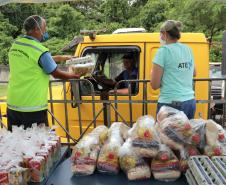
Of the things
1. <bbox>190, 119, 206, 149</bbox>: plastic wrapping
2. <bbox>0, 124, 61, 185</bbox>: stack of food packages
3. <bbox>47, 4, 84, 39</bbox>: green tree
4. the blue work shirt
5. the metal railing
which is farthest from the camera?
<bbox>47, 4, 84, 39</bbox>: green tree

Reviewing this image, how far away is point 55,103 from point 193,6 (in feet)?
41.5

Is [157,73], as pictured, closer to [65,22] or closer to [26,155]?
[26,155]

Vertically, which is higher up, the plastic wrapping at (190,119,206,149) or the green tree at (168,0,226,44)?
the green tree at (168,0,226,44)

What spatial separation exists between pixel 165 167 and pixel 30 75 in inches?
68.6

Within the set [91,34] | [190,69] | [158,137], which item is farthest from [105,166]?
[91,34]

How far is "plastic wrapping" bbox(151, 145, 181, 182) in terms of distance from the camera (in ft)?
7.19

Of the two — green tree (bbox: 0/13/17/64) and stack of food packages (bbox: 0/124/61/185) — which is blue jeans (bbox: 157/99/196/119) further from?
green tree (bbox: 0/13/17/64)

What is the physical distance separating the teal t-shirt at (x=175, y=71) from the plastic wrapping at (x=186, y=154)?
1.15 metres

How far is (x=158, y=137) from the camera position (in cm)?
227

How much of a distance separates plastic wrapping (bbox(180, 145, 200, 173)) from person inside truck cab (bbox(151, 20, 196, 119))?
1107 mm

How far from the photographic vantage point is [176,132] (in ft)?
7.29

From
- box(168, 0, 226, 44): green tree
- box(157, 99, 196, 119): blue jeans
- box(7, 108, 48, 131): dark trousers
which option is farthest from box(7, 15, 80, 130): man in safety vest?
box(168, 0, 226, 44): green tree

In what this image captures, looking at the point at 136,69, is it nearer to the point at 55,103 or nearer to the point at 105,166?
the point at 55,103

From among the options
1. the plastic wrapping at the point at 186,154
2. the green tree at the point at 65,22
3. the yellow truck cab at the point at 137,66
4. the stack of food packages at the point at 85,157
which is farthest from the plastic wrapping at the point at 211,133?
the green tree at the point at 65,22
